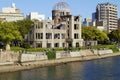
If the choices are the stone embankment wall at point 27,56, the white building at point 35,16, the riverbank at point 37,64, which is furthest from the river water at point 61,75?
the white building at point 35,16

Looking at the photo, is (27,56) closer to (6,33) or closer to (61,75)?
(6,33)

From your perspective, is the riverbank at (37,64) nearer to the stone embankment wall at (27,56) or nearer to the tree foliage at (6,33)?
the stone embankment wall at (27,56)

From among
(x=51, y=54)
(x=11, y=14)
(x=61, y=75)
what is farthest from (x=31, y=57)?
(x=11, y=14)

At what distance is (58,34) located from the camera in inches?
4144

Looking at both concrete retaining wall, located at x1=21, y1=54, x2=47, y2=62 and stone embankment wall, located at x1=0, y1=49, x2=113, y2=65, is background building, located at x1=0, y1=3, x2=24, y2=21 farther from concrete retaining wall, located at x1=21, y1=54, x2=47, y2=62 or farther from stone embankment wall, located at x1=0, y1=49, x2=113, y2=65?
concrete retaining wall, located at x1=21, y1=54, x2=47, y2=62

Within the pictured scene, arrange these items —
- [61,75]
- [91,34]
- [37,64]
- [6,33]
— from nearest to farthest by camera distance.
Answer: [61,75]
[37,64]
[6,33]
[91,34]

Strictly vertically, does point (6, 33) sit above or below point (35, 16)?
below

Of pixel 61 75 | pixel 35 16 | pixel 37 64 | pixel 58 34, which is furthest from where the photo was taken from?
pixel 35 16

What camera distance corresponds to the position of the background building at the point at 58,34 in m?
99.9

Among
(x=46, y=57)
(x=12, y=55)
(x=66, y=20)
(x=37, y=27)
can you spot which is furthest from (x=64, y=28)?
(x=12, y=55)

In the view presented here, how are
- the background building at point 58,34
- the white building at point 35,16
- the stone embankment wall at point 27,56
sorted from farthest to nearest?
the white building at point 35,16, the background building at point 58,34, the stone embankment wall at point 27,56

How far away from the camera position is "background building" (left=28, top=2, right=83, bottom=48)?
99938 mm

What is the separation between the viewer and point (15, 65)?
69000 mm

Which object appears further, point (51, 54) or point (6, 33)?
point (6, 33)
